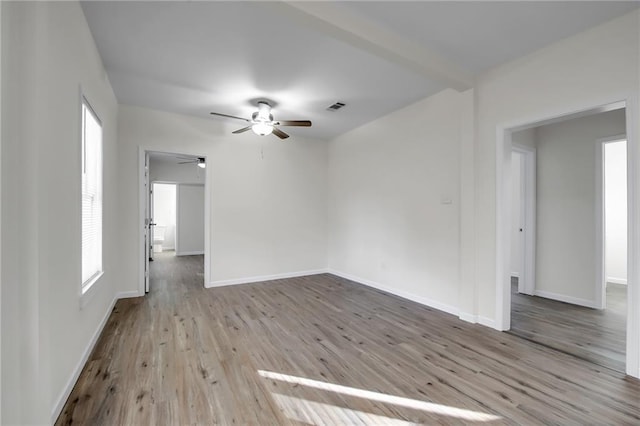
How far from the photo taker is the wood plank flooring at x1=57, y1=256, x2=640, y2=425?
5.68 feet

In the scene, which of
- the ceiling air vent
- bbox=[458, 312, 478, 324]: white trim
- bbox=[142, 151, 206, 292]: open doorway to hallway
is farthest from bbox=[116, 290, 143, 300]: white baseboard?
bbox=[458, 312, 478, 324]: white trim

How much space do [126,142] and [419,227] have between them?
4462 mm

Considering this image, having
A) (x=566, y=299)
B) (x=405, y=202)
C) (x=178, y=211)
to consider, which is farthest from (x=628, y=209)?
(x=178, y=211)

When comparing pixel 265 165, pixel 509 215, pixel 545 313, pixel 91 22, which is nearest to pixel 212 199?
pixel 265 165

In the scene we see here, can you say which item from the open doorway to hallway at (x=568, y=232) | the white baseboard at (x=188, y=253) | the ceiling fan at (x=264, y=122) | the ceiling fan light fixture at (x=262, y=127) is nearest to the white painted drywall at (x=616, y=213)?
the open doorway to hallway at (x=568, y=232)

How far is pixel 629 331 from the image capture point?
2.17 metres

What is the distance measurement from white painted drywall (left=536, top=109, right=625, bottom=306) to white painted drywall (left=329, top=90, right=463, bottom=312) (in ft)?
6.22

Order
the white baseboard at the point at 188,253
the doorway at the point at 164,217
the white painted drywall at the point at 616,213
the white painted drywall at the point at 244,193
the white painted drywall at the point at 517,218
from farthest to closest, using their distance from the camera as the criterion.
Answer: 1. the doorway at the point at 164,217
2. the white baseboard at the point at 188,253
3. the white painted drywall at the point at 616,213
4. the white painted drywall at the point at 517,218
5. the white painted drywall at the point at 244,193

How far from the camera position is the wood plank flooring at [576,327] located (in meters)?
2.51

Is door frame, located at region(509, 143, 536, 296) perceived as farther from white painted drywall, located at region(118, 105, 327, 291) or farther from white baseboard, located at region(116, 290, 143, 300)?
white baseboard, located at region(116, 290, 143, 300)

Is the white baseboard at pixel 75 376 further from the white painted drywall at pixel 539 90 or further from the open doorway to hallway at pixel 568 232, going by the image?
the open doorway to hallway at pixel 568 232

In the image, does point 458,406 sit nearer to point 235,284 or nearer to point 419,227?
point 419,227

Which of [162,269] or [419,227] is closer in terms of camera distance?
[419,227]

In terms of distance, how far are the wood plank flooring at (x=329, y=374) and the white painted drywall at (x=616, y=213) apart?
438cm
